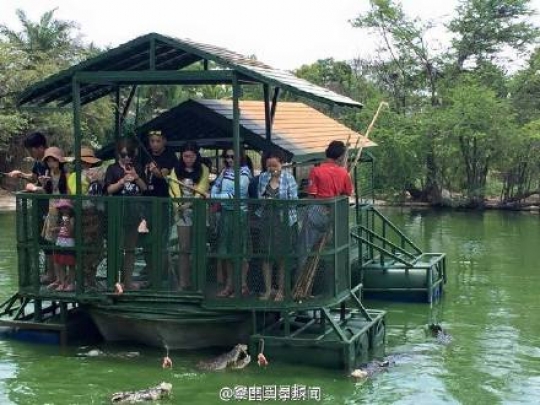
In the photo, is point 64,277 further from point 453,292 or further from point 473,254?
point 473,254

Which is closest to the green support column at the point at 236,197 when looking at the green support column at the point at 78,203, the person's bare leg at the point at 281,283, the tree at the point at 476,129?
the person's bare leg at the point at 281,283

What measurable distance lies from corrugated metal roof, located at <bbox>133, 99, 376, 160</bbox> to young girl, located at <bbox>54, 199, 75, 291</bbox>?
8.95 feet

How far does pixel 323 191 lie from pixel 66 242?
3.05 metres

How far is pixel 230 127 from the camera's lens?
40.4ft

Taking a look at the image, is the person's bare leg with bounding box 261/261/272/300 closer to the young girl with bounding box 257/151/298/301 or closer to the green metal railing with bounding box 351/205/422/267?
the young girl with bounding box 257/151/298/301

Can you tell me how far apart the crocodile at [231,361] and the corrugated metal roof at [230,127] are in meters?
2.92

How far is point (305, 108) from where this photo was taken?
1702cm

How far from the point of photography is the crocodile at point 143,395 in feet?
27.2

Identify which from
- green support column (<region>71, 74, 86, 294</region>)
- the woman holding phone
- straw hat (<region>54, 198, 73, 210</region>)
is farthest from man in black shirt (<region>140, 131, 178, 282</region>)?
straw hat (<region>54, 198, 73, 210</region>)

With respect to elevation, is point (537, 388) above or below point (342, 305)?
below

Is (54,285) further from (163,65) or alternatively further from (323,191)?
(323,191)

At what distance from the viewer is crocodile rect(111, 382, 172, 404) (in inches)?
326

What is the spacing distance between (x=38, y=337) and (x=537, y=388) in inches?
231

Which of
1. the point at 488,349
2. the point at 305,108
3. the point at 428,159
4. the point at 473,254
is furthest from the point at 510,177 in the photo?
the point at 488,349
